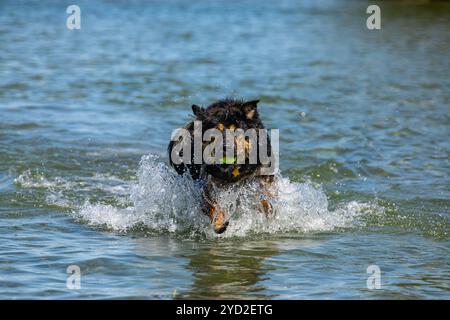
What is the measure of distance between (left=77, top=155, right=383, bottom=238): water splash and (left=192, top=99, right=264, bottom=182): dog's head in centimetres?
28

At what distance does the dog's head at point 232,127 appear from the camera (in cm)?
812

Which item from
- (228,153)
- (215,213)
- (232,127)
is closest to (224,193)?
(215,213)

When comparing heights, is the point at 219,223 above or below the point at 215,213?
below

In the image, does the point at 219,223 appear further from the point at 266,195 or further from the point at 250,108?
the point at 250,108

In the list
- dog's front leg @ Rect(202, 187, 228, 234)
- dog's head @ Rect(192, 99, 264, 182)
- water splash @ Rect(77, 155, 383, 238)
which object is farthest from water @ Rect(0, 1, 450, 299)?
dog's head @ Rect(192, 99, 264, 182)

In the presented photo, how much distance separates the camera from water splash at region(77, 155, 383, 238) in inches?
350

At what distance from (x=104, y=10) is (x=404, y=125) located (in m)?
24.4

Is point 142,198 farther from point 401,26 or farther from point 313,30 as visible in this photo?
point 401,26

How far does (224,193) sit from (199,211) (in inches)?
21.4

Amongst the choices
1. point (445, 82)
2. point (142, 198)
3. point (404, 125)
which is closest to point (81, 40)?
→ point (445, 82)

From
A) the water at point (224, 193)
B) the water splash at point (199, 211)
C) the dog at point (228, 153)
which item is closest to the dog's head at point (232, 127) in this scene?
the dog at point (228, 153)

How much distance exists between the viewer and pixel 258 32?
30.5 m

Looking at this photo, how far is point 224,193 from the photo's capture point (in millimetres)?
8586

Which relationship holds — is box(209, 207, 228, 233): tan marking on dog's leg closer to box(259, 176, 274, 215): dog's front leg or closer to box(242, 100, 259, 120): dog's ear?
box(259, 176, 274, 215): dog's front leg
